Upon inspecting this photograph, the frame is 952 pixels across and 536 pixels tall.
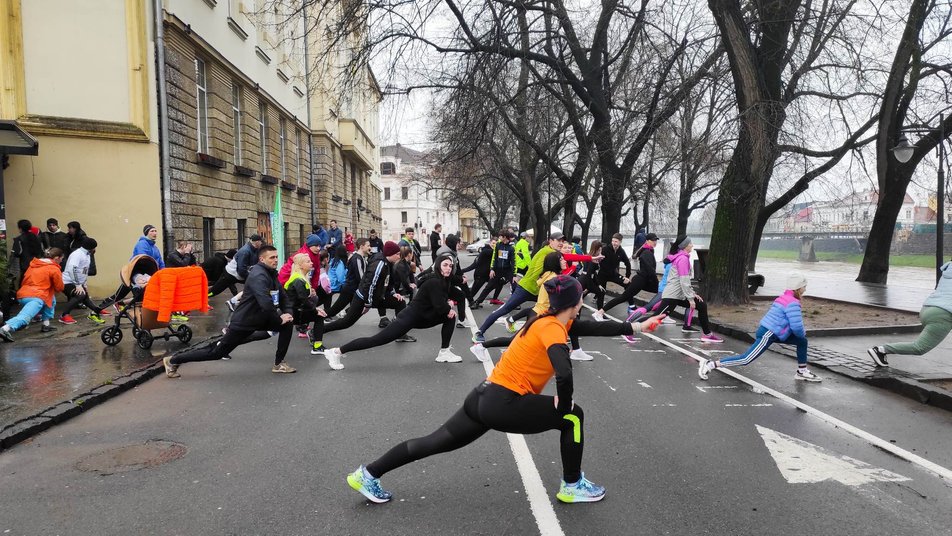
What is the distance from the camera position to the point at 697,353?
919 centimetres

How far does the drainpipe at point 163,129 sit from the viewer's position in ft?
49.8

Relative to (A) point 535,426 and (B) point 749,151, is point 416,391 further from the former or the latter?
(B) point 749,151

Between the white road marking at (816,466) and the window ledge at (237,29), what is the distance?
2020 centimetres

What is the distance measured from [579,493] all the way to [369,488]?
1.28m

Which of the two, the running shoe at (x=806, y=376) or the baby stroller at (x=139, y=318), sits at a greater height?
the baby stroller at (x=139, y=318)

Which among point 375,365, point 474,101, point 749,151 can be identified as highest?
point 474,101

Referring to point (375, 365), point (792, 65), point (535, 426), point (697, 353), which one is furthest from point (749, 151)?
point (535, 426)

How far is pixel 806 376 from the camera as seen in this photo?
7383mm

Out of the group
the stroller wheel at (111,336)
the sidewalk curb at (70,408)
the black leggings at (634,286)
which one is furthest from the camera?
the black leggings at (634,286)

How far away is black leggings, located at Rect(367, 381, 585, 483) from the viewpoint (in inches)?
143

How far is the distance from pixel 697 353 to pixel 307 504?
6766mm

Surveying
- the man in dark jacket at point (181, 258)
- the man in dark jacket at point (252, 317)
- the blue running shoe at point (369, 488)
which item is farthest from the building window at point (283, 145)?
the blue running shoe at point (369, 488)

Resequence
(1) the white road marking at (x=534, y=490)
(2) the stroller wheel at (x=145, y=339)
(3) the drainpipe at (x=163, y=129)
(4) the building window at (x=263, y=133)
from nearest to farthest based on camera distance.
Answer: (1) the white road marking at (x=534, y=490) → (2) the stroller wheel at (x=145, y=339) → (3) the drainpipe at (x=163, y=129) → (4) the building window at (x=263, y=133)

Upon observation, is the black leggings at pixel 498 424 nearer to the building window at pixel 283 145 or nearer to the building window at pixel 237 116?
the building window at pixel 237 116
